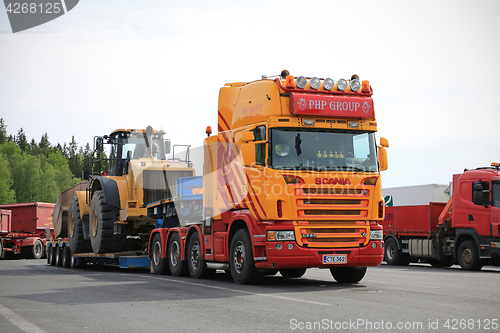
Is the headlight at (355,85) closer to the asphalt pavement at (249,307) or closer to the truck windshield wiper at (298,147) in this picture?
the truck windshield wiper at (298,147)

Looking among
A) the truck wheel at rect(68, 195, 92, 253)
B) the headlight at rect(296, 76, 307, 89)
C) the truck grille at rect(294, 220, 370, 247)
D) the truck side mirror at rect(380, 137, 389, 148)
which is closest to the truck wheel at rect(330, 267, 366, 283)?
the truck grille at rect(294, 220, 370, 247)

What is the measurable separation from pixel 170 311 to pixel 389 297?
392 cm

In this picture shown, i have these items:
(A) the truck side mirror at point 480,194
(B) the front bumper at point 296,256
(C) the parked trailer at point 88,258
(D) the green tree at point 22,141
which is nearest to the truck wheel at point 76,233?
(C) the parked trailer at point 88,258

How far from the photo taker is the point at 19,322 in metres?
7.82

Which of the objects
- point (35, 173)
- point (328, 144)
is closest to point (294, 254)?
point (328, 144)

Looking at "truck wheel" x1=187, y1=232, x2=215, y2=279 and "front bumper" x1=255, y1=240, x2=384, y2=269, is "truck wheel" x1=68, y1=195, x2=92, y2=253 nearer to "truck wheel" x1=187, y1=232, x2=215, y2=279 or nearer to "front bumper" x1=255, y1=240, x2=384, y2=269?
"truck wheel" x1=187, y1=232, x2=215, y2=279

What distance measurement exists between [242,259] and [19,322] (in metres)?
5.64

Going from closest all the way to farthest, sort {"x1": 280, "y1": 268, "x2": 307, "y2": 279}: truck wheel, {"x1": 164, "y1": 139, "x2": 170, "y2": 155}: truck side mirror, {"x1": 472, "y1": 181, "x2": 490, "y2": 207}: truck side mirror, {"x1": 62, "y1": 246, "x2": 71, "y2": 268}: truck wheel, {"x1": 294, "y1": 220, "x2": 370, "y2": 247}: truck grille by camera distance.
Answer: {"x1": 294, "y1": 220, "x2": 370, "y2": 247}: truck grille
{"x1": 280, "y1": 268, "x2": 307, "y2": 279}: truck wheel
{"x1": 472, "y1": 181, "x2": 490, "y2": 207}: truck side mirror
{"x1": 164, "y1": 139, "x2": 170, "y2": 155}: truck side mirror
{"x1": 62, "y1": 246, "x2": 71, "y2": 268}: truck wheel

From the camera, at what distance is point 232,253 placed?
12992 mm

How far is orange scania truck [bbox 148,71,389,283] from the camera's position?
1177 centimetres

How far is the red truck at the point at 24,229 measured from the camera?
34.4 m

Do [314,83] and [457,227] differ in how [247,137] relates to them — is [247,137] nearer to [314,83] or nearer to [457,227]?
[314,83]

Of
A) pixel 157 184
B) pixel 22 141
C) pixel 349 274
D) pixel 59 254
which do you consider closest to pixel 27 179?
pixel 22 141

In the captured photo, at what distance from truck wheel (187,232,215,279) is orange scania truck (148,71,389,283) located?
3.56 ft
